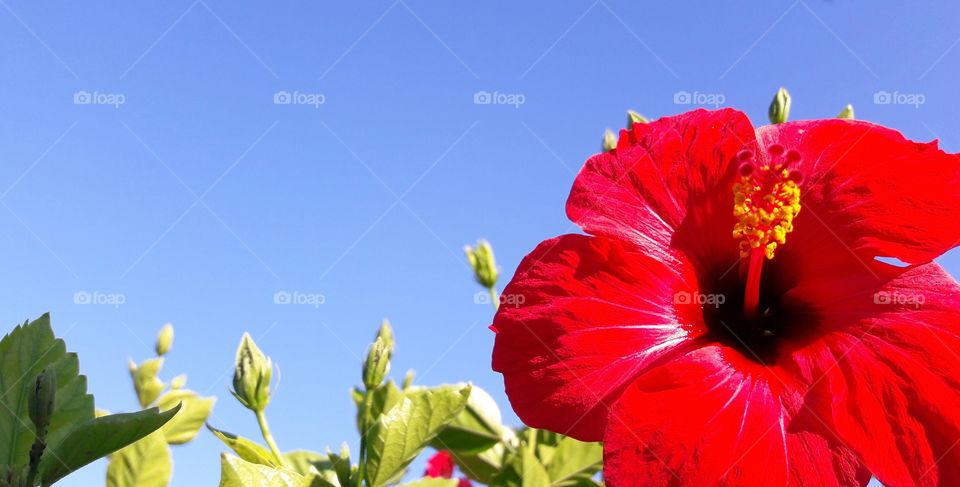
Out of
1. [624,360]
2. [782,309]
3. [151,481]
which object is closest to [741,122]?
[782,309]

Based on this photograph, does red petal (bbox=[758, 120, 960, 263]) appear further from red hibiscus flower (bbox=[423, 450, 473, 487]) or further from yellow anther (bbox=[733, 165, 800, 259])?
red hibiscus flower (bbox=[423, 450, 473, 487])

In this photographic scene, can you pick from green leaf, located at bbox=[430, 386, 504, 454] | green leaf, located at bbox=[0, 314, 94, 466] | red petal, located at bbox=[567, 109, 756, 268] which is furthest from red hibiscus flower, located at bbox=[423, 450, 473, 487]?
green leaf, located at bbox=[0, 314, 94, 466]

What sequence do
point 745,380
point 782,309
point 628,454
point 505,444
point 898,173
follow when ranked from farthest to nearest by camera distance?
point 505,444 < point 782,309 < point 898,173 < point 745,380 < point 628,454

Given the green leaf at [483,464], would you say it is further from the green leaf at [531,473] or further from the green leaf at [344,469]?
the green leaf at [344,469]

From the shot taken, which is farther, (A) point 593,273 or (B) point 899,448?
(A) point 593,273

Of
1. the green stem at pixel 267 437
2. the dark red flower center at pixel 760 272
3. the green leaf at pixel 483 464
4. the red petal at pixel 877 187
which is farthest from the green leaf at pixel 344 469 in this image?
the red petal at pixel 877 187

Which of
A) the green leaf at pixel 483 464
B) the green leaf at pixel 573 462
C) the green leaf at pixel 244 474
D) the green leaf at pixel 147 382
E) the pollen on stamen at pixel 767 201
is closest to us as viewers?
the green leaf at pixel 244 474

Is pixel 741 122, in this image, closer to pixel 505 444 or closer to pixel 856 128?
pixel 856 128

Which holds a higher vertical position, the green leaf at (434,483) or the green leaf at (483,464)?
the green leaf at (434,483)

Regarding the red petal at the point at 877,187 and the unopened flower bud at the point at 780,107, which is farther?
the unopened flower bud at the point at 780,107
